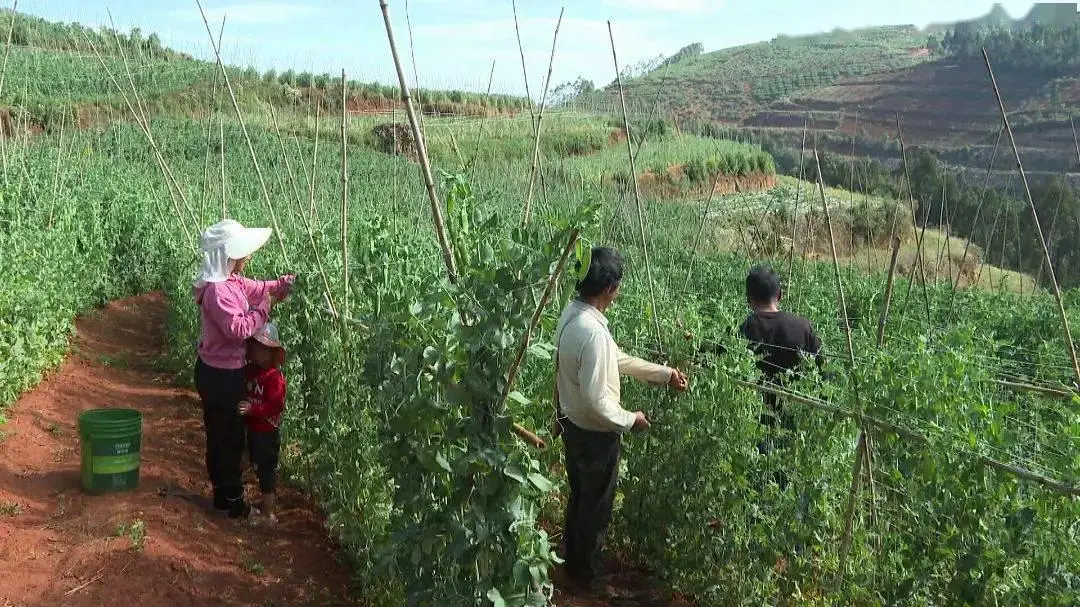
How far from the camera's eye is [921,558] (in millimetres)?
2779

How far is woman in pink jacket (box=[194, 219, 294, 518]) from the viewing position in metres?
4.16

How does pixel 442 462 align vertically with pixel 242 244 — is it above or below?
below

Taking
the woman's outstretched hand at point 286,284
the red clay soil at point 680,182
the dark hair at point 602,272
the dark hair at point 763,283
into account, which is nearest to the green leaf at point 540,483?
the dark hair at point 602,272

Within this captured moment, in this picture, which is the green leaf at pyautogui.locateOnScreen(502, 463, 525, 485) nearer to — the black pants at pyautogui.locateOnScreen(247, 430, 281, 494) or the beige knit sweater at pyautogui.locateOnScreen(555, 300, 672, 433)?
the beige knit sweater at pyautogui.locateOnScreen(555, 300, 672, 433)

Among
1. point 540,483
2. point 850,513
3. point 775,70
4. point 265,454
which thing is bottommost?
point 265,454

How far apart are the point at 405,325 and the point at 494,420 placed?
496mm

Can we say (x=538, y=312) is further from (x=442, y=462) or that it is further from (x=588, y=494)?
(x=588, y=494)

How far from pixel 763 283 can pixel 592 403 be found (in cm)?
126

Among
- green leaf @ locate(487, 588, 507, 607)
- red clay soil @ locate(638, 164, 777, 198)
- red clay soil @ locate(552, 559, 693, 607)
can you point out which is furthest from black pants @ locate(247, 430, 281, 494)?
red clay soil @ locate(638, 164, 777, 198)

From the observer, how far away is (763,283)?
170 inches

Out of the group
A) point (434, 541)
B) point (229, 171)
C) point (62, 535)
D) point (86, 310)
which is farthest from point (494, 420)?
point (229, 171)

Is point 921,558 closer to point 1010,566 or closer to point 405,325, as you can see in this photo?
point 1010,566

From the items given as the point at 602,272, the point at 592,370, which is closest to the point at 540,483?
the point at 592,370

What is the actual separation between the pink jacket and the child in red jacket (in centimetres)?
9
